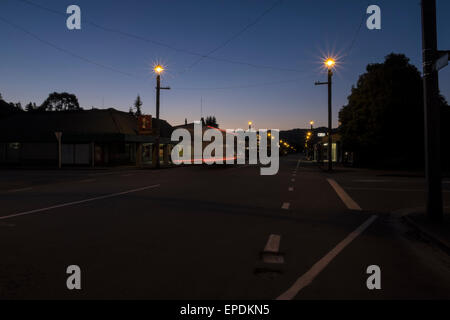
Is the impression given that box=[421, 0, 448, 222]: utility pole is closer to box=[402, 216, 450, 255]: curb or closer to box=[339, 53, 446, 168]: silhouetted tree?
box=[402, 216, 450, 255]: curb

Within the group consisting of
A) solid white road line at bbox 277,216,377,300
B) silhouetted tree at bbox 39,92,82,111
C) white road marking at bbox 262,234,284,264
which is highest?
silhouetted tree at bbox 39,92,82,111

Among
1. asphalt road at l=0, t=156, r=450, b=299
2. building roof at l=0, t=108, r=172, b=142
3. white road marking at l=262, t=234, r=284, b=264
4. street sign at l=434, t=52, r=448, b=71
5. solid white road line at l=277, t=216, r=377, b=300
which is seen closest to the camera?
solid white road line at l=277, t=216, r=377, b=300

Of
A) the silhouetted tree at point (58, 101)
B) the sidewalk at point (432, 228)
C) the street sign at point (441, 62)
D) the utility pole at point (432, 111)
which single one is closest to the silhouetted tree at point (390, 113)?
the sidewalk at point (432, 228)

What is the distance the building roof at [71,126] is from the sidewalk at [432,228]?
32.1 meters

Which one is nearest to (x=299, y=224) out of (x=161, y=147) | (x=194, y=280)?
(x=194, y=280)

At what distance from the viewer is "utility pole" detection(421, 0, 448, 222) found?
7488 mm

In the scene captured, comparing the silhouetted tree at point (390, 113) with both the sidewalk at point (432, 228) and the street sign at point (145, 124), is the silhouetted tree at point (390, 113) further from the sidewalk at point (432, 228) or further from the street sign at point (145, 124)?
the sidewalk at point (432, 228)

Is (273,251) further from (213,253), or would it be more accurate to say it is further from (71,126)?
(71,126)

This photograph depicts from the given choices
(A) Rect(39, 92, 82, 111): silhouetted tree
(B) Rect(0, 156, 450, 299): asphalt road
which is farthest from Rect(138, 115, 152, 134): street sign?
(A) Rect(39, 92, 82, 111): silhouetted tree

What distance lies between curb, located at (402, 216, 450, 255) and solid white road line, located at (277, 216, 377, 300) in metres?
1.17

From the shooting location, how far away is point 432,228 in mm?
6844

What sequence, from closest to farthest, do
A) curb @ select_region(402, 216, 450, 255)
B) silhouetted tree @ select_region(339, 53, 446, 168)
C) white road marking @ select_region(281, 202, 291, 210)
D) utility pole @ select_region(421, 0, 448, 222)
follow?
curb @ select_region(402, 216, 450, 255) → utility pole @ select_region(421, 0, 448, 222) → white road marking @ select_region(281, 202, 291, 210) → silhouetted tree @ select_region(339, 53, 446, 168)

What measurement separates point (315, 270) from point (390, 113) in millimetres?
31000

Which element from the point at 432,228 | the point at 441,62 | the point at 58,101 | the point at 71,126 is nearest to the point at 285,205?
the point at 432,228
